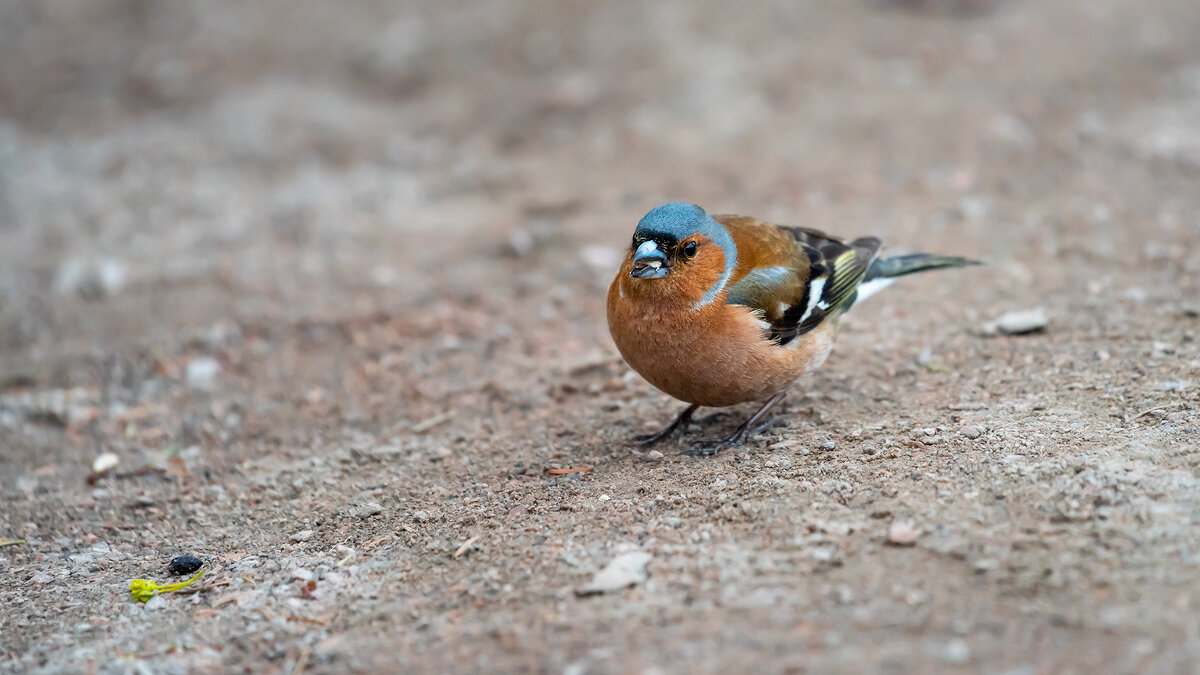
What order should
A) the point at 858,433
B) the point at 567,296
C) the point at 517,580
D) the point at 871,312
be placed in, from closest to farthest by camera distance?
the point at 517,580 → the point at 858,433 → the point at 871,312 → the point at 567,296

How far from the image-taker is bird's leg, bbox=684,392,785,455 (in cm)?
459

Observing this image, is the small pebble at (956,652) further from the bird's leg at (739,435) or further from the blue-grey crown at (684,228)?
the blue-grey crown at (684,228)

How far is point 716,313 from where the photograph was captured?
4.39m

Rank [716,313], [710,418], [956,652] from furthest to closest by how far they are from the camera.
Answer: [710,418], [716,313], [956,652]

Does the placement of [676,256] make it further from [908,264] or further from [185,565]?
[185,565]

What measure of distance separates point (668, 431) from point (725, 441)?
0.36 m

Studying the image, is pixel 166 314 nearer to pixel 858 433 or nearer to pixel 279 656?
pixel 279 656

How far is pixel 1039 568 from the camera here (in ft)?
10.3

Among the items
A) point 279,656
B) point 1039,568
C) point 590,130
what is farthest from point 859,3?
point 279,656

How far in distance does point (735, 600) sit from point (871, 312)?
3351mm

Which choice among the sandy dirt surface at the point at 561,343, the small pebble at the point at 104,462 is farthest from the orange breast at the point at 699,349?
the small pebble at the point at 104,462

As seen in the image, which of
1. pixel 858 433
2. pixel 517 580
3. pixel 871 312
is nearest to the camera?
pixel 517 580

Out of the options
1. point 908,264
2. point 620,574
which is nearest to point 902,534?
point 620,574

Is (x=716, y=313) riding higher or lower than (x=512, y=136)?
lower
